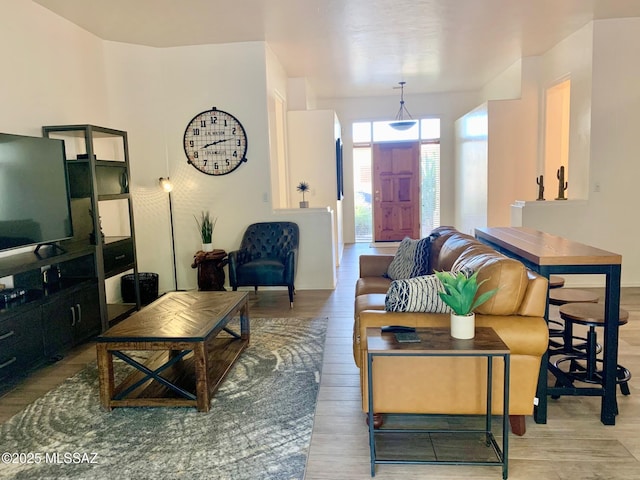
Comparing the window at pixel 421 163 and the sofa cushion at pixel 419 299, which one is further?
the window at pixel 421 163

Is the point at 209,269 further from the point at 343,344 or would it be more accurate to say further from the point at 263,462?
the point at 263,462

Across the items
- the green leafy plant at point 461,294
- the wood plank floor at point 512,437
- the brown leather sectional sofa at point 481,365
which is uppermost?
the green leafy plant at point 461,294

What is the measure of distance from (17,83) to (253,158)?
2.45 m

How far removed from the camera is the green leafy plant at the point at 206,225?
5.41 metres

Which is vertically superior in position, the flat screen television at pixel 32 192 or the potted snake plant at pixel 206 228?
the flat screen television at pixel 32 192

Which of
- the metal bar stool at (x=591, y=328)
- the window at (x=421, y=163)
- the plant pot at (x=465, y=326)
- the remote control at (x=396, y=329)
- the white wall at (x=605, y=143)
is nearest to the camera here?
the plant pot at (x=465, y=326)

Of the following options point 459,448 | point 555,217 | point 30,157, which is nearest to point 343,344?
point 459,448

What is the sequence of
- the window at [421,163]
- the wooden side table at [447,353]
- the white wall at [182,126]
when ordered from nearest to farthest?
the wooden side table at [447,353], the white wall at [182,126], the window at [421,163]

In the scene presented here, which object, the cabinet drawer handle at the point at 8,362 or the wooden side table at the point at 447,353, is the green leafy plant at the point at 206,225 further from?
the wooden side table at the point at 447,353

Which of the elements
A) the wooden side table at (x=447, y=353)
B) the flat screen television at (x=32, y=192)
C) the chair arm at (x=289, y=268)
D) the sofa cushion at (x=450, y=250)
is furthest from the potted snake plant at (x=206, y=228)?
the wooden side table at (x=447, y=353)

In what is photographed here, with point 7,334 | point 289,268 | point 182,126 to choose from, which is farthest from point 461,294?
point 182,126

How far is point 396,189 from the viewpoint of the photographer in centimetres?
943

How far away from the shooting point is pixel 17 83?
12.0 ft

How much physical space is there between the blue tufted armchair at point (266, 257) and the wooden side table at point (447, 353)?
274cm
